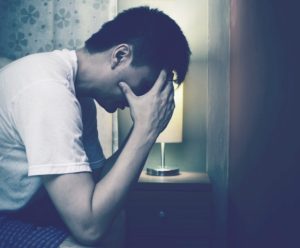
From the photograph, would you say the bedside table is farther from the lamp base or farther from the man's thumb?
the man's thumb

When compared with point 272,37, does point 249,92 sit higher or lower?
lower

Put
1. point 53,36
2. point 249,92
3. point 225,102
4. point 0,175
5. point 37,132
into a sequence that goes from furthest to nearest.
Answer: point 53,36 → point 225,102 → point 249,92 → point 0,175 → point 37,132

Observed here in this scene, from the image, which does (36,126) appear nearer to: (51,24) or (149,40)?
(149,40)

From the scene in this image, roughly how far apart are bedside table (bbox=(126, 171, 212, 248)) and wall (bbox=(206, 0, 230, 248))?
0.36ft

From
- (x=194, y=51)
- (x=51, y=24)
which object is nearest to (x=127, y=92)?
(x=194, y=51)

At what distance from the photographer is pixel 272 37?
1.12m

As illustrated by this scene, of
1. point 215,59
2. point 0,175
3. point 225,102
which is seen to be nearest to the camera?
point 0,175

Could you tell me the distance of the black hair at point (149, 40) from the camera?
109 centimetres

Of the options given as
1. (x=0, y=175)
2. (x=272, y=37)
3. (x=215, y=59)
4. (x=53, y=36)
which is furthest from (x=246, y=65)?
(x=53, y=36)

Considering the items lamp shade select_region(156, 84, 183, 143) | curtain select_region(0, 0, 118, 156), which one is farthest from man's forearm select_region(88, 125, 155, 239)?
curtain select_region(0, 0, 118, 156)

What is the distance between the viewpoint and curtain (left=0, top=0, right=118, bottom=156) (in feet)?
7.88

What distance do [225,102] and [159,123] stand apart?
798 millimetres

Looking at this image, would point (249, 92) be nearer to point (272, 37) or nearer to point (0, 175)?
point (272, 37)

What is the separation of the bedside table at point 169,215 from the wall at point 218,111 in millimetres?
109
